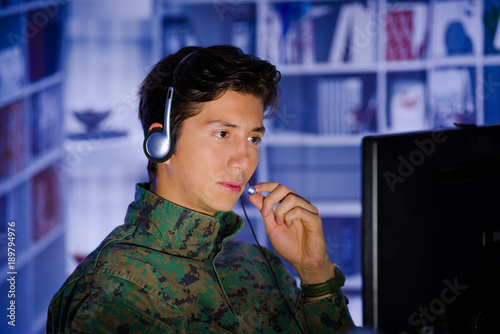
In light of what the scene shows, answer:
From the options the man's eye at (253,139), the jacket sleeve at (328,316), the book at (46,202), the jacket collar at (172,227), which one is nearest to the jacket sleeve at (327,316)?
the jacket sleeve at (328,316)

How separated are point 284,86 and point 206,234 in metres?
2.16

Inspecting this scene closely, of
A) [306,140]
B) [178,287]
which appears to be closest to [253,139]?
[178,287]

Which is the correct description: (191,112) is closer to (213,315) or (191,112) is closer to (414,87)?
(213,315)

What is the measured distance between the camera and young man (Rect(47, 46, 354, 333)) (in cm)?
102

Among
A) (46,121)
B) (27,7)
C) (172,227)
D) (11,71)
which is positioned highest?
(27,7)

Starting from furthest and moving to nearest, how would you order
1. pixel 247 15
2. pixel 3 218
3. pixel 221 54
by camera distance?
1. pixel 247 15
2. pixel 3 218
3. pixel 221 54

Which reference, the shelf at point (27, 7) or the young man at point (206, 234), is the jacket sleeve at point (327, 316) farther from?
the shelf at point (27, 7)

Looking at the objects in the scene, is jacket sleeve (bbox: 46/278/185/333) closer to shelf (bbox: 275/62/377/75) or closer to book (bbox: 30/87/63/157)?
book (bbox: 30/87/63/157)

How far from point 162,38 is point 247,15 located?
53cm

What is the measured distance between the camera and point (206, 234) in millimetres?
1169

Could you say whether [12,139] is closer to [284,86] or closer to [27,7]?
[27,7]

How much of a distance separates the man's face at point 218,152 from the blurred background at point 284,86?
205 centimetres

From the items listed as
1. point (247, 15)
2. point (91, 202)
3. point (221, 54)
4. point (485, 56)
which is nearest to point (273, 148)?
point (247, 15)

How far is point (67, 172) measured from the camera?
3.18 metres
